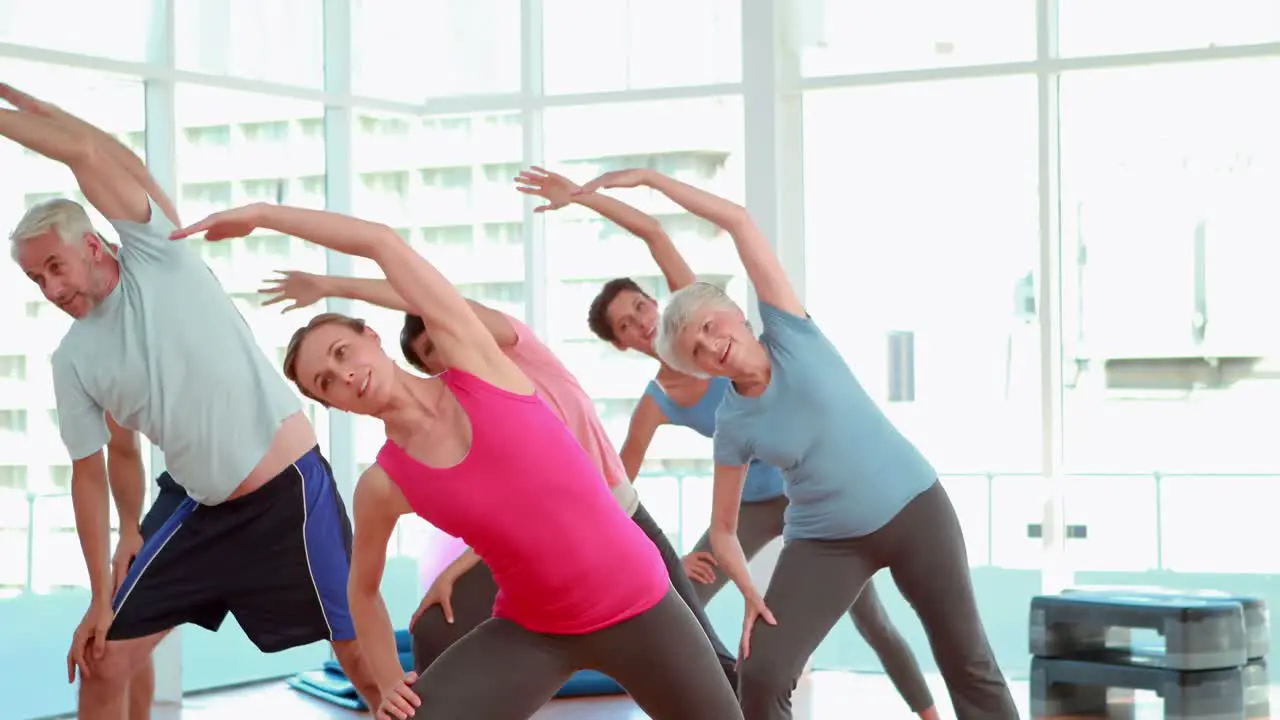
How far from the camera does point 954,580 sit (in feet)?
11.1

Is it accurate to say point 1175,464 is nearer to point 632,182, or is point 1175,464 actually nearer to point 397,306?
point 632,182

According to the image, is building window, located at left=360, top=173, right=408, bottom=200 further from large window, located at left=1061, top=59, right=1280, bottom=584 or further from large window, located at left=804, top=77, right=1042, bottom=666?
large window, located at left=1061, top=59, right=1280, bottom=584

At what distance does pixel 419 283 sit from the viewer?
2574mm

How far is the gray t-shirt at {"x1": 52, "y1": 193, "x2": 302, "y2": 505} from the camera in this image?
3408mm

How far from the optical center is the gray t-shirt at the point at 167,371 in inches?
134

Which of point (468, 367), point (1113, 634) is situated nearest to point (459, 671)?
point (468, 367)

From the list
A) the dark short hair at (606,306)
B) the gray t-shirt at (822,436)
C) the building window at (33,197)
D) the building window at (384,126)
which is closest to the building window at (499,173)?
the building window at (384,126)

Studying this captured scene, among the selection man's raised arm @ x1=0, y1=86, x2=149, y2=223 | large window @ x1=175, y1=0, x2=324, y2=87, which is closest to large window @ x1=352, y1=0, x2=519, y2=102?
large window @ x1=175, y1=0, x2=324, y2=87

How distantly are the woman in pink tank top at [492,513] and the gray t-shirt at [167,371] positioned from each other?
2.57 feet

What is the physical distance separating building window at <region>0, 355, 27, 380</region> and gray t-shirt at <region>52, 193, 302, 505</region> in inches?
86.0

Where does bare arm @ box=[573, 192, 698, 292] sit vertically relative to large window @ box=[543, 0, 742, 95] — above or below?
below

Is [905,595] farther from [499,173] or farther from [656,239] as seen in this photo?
[499,173]

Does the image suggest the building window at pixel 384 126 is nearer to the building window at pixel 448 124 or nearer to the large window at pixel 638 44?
the building window at pixel 448 124

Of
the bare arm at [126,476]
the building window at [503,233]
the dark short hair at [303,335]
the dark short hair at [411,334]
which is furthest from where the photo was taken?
the building window at [503,233]
